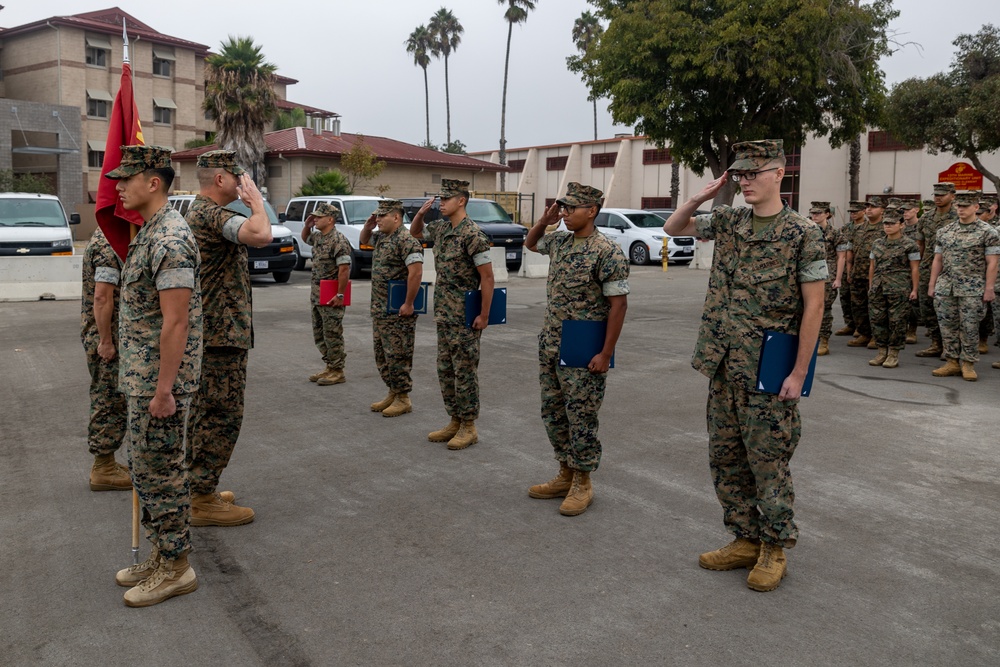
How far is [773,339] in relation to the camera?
4043 millimetres

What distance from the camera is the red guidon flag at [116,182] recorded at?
4.37m

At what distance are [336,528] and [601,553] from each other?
4.90 feet

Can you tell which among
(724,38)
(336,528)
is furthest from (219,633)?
(724,38)

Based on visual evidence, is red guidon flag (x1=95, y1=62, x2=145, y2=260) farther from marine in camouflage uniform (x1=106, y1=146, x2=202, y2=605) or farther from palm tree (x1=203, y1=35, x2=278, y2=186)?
palm tree (x1=203, y1=35, x2=278, y2=186)

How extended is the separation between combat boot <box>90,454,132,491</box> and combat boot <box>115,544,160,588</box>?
1525 mm

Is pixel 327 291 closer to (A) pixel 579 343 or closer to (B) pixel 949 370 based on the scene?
(A) pixel 579 343

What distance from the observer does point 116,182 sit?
171 inches

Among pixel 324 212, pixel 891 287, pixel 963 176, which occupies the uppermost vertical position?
pixel 963 176

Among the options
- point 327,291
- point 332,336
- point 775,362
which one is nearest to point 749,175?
point 775,362

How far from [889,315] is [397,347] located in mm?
6021

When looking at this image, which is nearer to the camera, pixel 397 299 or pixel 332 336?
pixel 397 299

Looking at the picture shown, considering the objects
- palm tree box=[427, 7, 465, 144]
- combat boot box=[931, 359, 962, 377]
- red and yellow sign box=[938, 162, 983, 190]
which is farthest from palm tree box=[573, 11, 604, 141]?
combat boot box=[931, 359, 962, 377]

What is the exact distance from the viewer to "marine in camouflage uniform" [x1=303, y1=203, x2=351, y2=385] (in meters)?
9.08

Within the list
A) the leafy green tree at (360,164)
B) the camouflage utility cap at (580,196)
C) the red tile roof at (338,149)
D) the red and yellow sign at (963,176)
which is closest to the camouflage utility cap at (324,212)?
the camouflage utility cap at (580,196)
